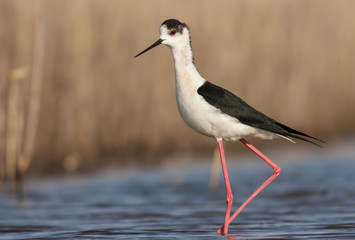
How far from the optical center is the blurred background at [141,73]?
33.3 feet

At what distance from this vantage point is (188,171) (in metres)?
11.3

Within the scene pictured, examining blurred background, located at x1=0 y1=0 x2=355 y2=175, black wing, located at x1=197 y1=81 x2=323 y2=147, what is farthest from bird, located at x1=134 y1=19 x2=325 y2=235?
blurred background, located at x1=0 y1=0 x2=355 y2=175

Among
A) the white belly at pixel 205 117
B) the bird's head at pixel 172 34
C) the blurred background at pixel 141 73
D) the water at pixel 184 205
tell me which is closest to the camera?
the white belly at pixel 205 117

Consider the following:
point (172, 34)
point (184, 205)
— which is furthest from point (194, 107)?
point (184, 205)

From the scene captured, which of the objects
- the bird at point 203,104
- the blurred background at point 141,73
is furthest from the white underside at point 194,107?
the blurred background at point 141,73

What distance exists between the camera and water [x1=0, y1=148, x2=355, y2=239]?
6.85 meters

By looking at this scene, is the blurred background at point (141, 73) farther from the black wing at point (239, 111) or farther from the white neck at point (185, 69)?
the black wing at point (239, 111)

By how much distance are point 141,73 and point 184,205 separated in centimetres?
341

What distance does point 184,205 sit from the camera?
347 inches

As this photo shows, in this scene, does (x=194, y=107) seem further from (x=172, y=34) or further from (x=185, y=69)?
(x=172, y=34)

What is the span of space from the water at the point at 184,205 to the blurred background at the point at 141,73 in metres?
0.73

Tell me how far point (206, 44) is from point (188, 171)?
226 centimetres

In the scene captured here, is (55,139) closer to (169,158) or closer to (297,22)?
(169,158)

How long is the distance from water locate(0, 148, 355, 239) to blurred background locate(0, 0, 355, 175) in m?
0.73
